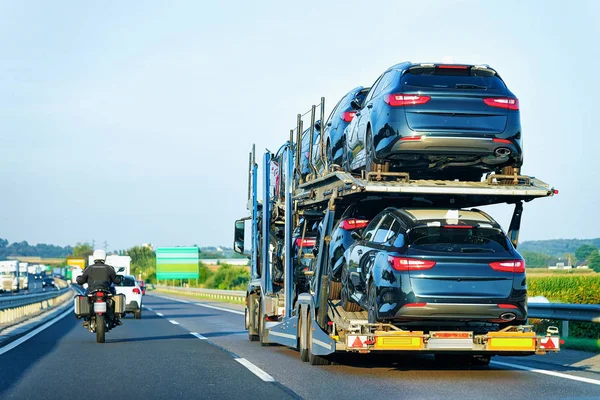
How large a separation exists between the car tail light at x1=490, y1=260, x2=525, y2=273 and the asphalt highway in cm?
127

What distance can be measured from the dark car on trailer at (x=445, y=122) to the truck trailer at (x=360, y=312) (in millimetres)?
259

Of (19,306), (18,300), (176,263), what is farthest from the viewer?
(176,263)

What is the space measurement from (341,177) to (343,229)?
3.63 feet

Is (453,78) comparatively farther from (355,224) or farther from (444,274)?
(444,274)

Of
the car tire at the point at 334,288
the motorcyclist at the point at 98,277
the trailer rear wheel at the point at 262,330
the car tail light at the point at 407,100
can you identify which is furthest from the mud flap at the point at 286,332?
the car tail light at the point at 407,100

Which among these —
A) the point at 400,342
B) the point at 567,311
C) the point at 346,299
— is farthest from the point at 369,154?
the point at 567,311

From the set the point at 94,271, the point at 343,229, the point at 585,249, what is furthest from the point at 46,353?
the point at 585,249

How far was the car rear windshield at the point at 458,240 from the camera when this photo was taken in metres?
11.6

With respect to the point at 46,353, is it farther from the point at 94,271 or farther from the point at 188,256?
the point at 188,256

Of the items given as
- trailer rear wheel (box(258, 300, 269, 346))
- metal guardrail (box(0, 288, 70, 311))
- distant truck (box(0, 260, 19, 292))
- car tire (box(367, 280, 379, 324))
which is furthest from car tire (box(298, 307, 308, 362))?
distant truck (box(0, 260, 19, 292))

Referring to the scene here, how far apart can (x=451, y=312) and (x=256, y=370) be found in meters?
3.11

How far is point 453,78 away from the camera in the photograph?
12.7 metres

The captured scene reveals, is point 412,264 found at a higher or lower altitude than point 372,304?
higher

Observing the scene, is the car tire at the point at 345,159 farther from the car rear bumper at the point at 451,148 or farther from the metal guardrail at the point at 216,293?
the metal guardrail at the point at 216,293
